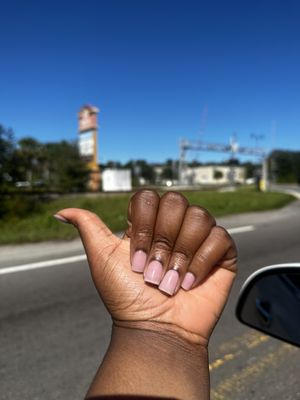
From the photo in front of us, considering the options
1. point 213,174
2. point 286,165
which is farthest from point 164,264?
point 213,174

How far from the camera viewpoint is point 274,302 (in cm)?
207

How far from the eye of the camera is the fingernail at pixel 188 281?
119cm

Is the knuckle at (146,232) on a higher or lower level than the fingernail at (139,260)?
higher

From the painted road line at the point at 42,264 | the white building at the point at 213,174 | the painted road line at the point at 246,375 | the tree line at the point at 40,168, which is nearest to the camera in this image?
the painted road line at the point at 246,375

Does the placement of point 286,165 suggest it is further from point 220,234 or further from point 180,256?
point 180,256

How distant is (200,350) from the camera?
4.12 ft

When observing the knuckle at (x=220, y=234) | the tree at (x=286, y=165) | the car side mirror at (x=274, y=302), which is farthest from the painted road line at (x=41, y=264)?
the tree at (x=286, y=165)

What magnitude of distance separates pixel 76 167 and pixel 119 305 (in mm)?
37660

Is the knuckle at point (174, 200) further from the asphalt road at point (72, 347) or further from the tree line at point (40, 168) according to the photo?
the tree line at point (40, 168)

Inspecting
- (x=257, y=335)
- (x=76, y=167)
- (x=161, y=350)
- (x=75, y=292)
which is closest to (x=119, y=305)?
(x=161, y=350)

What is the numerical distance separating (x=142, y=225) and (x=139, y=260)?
0.10 metres

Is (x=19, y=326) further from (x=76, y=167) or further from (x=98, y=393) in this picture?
(x=76, y=167)

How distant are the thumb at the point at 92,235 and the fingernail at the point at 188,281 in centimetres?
26

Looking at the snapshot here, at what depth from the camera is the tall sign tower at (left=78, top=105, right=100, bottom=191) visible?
121ft
